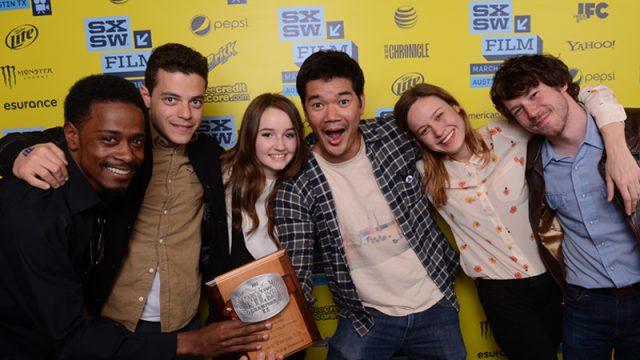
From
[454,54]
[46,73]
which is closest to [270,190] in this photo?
[454,54]

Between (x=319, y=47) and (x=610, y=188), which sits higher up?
(x=319, y=47)

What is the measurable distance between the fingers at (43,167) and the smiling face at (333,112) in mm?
934

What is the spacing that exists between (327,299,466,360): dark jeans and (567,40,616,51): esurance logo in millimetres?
1645

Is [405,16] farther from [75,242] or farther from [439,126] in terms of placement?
[75,242]

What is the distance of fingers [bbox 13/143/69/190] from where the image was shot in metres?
1.30

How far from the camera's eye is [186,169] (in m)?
1.85

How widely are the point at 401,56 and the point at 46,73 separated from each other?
1.93m

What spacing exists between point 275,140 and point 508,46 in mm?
1496

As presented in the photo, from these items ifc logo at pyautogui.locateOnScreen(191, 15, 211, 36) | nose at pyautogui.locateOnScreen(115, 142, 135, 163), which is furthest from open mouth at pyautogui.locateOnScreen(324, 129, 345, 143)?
ifc logo at pyautogui.locateOnScreen(191, 15, 211, 36)

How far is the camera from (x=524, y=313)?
179cm

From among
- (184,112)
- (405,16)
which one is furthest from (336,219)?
(405,16)

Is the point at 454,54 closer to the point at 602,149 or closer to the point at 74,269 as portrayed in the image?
the point at 602,149

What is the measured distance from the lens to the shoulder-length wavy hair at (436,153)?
1854 millimetres

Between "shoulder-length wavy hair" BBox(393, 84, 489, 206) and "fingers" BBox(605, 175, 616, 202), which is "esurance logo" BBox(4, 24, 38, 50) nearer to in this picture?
"shoulder-length wavy hair" BBox(393, 84, 489, 206)
